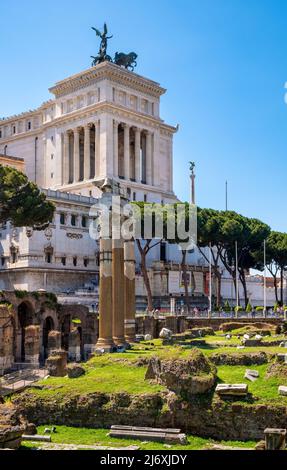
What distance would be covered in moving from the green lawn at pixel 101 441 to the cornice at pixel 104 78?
56.2 metres

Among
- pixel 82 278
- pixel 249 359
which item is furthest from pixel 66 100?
pixel 249 359

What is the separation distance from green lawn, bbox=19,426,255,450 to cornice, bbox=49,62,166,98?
5623 cm

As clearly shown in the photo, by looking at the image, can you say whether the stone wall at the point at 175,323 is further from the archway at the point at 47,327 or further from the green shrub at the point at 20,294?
the green shrub at the point at 20,294

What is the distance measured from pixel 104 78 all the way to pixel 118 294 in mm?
46065

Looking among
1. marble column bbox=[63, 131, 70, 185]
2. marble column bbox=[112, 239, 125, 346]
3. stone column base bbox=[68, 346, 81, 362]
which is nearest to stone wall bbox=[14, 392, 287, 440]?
marble column bbox=[112, 239, 125, 346]

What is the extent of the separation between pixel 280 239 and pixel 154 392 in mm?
46460

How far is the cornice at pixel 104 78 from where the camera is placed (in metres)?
68.3

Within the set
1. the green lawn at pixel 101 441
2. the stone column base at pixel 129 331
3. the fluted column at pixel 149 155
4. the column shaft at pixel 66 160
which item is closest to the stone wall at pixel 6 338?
the stone column base at pixel 129 331

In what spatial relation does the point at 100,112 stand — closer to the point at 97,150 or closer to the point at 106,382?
the point at 97,150

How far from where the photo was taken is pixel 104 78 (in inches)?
2682

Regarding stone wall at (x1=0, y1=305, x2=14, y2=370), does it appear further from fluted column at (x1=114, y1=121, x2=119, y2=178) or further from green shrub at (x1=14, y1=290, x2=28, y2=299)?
fluted column at (x1=114, y1=121, x2=119, y2=178)

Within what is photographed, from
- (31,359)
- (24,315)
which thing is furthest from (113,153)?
(31,359)

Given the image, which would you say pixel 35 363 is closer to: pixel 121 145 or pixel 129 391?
pixel 129 391

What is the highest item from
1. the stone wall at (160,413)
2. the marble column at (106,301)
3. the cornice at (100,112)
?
the cornice at (100,112)
